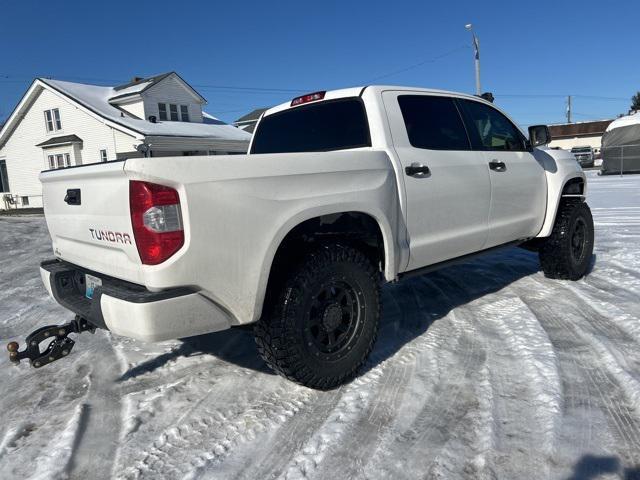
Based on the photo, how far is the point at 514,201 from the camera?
14.6 feet

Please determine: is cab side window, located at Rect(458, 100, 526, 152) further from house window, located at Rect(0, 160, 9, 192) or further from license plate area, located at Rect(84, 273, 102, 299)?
house window, located at Rect(0, 160, 9, 192)

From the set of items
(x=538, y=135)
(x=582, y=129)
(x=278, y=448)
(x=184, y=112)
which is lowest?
(x=278, y=448)

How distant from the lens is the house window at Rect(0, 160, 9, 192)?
28200mm

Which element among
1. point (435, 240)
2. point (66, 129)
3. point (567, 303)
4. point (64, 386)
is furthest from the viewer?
point (66, 129)

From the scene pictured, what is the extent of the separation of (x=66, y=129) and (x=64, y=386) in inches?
1005

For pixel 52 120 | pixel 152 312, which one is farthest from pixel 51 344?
pixel 52 120

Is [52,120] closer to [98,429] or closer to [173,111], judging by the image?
[173,111]

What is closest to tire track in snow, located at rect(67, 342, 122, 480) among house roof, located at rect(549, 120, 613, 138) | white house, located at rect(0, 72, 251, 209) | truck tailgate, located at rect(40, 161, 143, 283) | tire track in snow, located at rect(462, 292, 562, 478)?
truck tailgate, located at rect(40, 161, 143, 283)

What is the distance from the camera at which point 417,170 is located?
3412mm

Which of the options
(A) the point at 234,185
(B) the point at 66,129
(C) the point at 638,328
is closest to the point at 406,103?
(A) the point at 234,185

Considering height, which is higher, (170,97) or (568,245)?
(170,97)

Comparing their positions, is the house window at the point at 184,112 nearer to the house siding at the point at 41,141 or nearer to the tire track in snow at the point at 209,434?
the house siding at the point at 41,141

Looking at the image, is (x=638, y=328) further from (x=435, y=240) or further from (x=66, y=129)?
(x=66, y=129)

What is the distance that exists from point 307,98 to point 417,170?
1185mm
